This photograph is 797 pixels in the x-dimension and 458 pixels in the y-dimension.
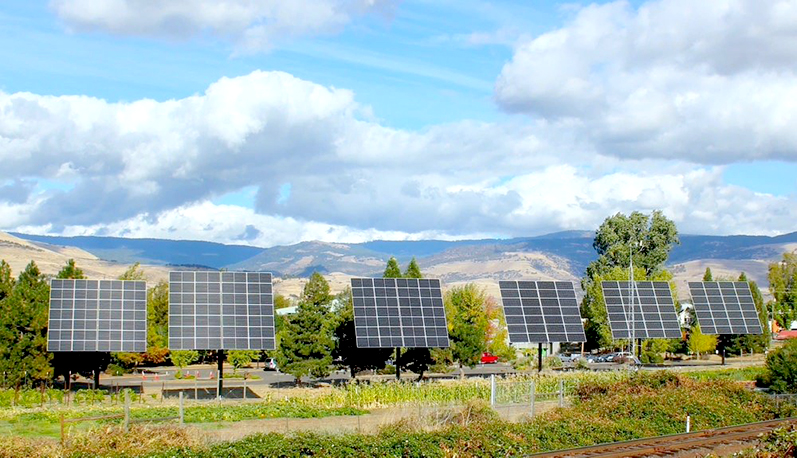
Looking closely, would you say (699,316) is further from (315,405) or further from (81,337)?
(81,337)

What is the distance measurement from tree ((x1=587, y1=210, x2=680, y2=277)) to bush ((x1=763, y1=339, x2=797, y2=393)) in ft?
224

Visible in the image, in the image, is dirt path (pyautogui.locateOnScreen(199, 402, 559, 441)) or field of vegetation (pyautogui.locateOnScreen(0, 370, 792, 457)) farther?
dirt path (pyautogui.locateOnScreen(199, 402, 559, 441))

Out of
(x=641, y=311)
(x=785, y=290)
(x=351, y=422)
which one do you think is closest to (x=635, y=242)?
(x=785, y=290)

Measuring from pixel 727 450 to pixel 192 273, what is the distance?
96.7ft

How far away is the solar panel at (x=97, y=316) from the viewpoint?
42281mm

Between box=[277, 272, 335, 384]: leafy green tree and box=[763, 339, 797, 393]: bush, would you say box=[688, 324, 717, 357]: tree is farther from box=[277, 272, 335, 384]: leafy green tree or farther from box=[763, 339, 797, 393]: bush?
box=[277, 272, 335, 384]: leafy green tree

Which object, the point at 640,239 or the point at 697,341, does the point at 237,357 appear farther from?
the point at 640,239

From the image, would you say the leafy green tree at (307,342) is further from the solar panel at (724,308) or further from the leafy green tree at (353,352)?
the solar panel at (724,308)

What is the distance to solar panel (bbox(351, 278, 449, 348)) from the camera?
149 feet

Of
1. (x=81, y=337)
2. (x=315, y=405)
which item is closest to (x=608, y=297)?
(x=315, y=405)

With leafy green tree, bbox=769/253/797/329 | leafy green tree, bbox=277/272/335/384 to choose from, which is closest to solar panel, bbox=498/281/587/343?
leafy green tree, bbox=277/272/335/384

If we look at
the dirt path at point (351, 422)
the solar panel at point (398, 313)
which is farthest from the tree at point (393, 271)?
the dirt path at point (351, 422)

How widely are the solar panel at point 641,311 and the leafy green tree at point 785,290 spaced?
63782 millimetres

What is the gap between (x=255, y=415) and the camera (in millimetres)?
35188
